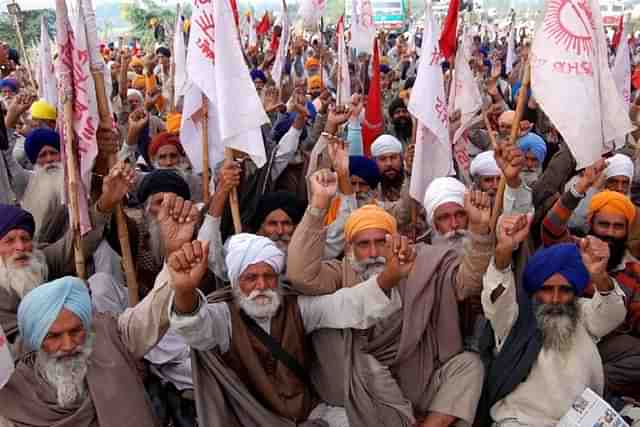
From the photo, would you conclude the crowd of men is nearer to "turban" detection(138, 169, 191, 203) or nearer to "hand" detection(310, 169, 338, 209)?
"hand" detection(310, 169, 338, 209)

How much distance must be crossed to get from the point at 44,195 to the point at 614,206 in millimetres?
3765

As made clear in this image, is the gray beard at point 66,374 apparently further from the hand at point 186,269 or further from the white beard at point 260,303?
the white beard at point 260,303

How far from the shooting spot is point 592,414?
2955 millimetres

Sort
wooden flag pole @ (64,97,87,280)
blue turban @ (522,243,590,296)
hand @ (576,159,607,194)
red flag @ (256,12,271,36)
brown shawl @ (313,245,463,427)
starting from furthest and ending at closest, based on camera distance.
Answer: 1. red flag @ (256,12,271,36)
2. hand @ (576,159,607,194)
3. wooden flag pole @ (64,97,87,280)
4. brown shawl @ (313,245,463,427)
5. blue turban @ (522,243,590,296)

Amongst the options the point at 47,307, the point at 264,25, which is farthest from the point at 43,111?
the point at 264,25

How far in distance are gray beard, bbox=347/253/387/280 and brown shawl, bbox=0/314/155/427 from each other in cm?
119

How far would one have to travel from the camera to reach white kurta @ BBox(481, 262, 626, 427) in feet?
10.0

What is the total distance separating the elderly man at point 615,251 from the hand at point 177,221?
2.07 m

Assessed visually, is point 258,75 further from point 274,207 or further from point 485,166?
point 274,207

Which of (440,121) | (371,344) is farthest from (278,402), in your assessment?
(440,121)

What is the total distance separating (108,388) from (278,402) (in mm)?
763

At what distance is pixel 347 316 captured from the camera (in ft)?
10.0

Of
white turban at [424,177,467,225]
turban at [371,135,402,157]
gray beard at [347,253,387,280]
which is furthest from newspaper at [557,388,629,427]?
turban at [371,135,402,157]

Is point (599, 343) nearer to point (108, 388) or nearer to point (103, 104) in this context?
point (108, 388)
